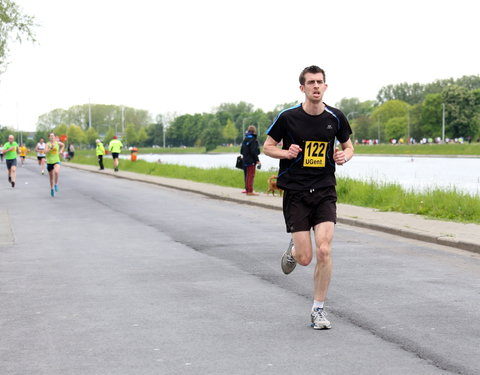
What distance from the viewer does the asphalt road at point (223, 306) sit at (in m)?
4.79

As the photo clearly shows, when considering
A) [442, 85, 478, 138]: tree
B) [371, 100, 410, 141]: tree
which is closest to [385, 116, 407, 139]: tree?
[371, 100, 410, 141]: tree

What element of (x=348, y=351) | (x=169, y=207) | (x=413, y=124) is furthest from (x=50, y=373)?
(x=413, y=124)

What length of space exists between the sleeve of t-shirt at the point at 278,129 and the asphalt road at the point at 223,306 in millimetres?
1423

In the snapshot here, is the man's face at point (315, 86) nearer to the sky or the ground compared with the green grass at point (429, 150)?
nearer to the sky

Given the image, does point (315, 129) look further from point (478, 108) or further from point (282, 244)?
point (478, 108)

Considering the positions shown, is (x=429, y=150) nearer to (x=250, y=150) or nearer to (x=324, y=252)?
(x=250, y=150)

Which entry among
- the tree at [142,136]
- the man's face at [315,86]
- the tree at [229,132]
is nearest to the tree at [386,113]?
the tree at [229,132]

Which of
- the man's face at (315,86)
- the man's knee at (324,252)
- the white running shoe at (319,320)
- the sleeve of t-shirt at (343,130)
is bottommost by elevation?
the white running shoe at (319,320)

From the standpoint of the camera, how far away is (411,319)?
232 inches

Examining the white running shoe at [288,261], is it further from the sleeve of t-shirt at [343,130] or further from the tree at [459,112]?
the tree at [459,112]

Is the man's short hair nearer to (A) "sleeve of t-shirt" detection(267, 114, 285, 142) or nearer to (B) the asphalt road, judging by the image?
(A) "sleeve of t-shirt" detection(267, 114, 285, 142)

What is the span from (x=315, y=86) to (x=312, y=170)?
636 mm

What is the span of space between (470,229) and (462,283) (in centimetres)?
452

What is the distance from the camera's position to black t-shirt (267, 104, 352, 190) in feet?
18.9
